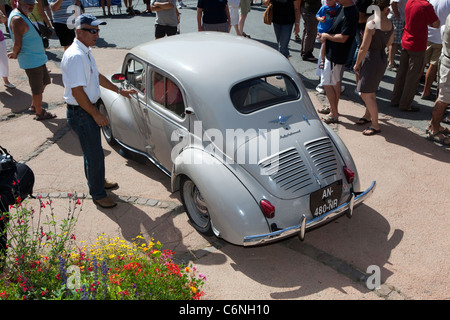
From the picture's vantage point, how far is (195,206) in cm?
530

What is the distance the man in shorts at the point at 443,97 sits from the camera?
6805 mm

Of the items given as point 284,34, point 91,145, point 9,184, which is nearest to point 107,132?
point 91,145

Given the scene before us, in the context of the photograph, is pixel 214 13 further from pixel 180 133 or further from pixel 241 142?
pixel 241 142

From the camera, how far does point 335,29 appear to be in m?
7.30

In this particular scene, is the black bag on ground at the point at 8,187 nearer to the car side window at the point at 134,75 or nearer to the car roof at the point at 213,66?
the car roof at the point at 213,66

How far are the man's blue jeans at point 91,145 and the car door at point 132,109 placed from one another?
0.71 metres

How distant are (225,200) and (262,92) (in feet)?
4.66

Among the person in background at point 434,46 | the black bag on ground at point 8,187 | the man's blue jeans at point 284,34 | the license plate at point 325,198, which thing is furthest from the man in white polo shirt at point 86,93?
the person in background at point 434,46

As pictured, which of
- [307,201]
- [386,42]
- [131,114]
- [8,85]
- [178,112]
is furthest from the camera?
[8,85]

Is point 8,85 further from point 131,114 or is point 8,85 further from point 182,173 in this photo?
point 182,173

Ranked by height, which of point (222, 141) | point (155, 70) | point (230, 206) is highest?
point (155, 70)

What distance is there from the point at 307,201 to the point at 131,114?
2.85m
